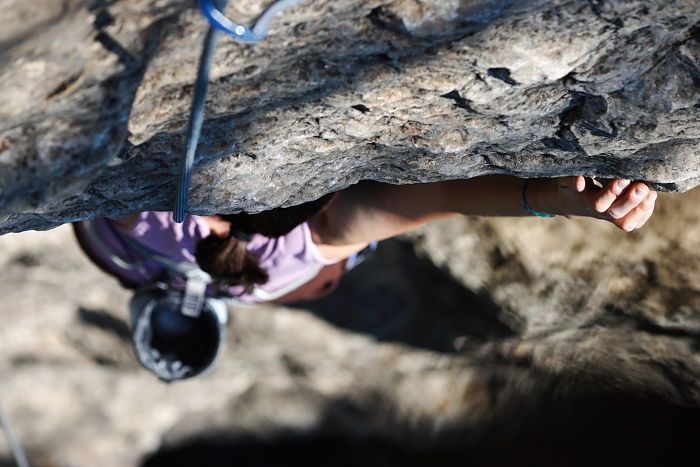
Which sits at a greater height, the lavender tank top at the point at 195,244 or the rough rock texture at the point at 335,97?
the rough rock texture at the point at 335,97

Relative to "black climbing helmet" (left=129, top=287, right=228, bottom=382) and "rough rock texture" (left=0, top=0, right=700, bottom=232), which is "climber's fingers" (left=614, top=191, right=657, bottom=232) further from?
"black climbing helmet" (left=129, top=287, right=228, bottom=382)

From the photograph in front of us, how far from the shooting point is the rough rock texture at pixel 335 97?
1.86ft

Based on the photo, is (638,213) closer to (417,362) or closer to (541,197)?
(541,197)

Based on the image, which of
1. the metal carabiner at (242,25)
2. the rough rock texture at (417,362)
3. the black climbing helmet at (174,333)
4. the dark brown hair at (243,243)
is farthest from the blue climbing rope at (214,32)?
the rough rock texture at (417,362)

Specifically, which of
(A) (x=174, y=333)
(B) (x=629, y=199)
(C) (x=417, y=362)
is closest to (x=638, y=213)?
(B) (x=629, y=199)

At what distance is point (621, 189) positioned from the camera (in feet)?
2.59

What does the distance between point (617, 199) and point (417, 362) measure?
1.10 metres

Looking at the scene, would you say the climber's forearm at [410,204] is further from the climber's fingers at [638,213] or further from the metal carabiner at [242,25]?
the metal carabiner at [242,25]

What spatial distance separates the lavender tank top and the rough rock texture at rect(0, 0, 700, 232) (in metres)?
0.26

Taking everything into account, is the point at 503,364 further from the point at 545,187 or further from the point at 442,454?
the point at 545,187

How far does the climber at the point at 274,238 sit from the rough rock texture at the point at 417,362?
17.5 inches

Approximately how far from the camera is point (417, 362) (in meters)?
1.84

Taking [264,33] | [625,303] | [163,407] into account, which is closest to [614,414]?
[625,303]

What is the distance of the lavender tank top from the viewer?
1034mm
